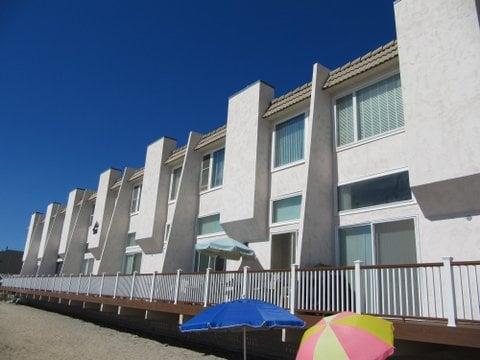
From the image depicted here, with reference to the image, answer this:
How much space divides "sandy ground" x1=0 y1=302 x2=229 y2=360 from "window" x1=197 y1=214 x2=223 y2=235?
5281 millimetres

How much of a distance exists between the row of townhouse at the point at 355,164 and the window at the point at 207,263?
0.08 m

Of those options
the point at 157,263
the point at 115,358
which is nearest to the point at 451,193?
the point at 115,358

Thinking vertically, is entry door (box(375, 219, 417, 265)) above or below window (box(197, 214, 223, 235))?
below

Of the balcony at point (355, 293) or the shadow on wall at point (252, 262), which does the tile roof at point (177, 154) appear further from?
the shadow on wall at point (252, 262)

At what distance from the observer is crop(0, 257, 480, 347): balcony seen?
759 cm

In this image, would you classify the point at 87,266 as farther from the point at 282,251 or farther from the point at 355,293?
the point at 355,293

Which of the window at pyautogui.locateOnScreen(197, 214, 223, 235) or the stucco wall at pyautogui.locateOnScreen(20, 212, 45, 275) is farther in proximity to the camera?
the stucco wall at pyautogui.locateOnScreen(20, 212, 45, 275)

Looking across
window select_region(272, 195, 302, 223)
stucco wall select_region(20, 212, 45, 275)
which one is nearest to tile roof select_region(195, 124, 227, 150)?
window select_region(272, 195, 302, 223)

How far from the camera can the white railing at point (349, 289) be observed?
824cm

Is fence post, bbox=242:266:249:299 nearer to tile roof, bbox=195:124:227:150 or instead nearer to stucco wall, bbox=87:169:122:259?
tile roof, bbox=195:124:227:150

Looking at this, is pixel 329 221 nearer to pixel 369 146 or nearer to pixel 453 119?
pixel 369 146

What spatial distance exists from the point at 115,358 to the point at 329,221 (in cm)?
828

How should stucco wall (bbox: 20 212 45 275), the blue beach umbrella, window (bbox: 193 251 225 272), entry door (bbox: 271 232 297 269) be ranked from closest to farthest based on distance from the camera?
the blue beach umbrella → entry door (bbox: 271 232 297 269) → window (bbox: 193 251 225 272) → stucco wall (bbox: 20 212 45 275)

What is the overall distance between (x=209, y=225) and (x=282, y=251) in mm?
5431
